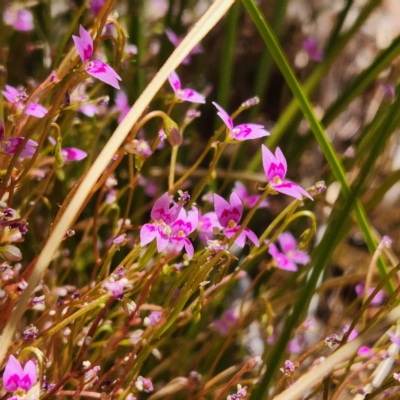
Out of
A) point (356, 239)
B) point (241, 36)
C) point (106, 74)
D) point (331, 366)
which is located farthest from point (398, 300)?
point (241, 36)

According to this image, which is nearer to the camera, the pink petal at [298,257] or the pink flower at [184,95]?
the pink flower at [184,95]

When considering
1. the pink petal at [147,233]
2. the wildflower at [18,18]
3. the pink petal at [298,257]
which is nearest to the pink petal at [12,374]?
the pink petal at [147,233]

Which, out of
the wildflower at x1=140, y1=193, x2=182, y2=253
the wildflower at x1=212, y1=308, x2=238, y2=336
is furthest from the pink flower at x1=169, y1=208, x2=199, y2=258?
the wildflower at x1=212, y1=308, x2=238, y2=336

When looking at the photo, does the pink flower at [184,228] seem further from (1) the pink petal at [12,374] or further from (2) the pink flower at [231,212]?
(1) the pink petal at [12,374]

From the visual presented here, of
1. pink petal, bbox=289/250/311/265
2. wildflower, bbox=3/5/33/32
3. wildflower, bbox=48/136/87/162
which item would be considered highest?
wildflower, bbox=3/5/33/32

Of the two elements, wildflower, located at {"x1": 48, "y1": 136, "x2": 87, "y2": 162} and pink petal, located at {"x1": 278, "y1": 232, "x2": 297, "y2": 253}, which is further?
pink petal, located at {"x1": 278, "y1": 232, "x2": 297, "y2": 253}

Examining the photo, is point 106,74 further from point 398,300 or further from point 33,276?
point 398,300

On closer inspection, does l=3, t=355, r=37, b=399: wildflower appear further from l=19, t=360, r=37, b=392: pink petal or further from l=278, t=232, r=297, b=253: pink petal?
l=278, t=232, r=297, b=253: pink petal
